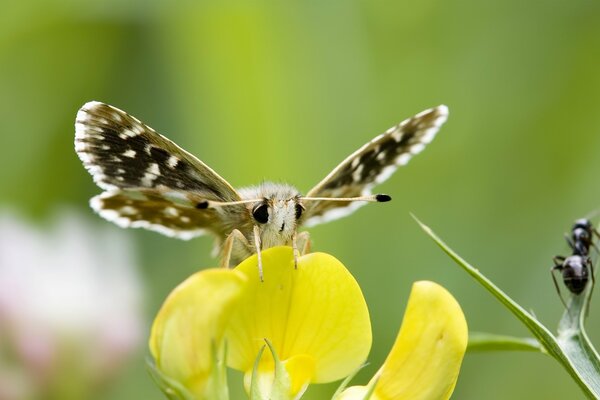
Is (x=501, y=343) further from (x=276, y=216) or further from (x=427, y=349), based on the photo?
(x=276, y=216)

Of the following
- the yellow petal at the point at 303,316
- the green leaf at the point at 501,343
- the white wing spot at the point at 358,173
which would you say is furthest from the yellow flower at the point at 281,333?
the white wing spot at the point at 358,173

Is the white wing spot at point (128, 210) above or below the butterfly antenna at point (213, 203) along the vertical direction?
below

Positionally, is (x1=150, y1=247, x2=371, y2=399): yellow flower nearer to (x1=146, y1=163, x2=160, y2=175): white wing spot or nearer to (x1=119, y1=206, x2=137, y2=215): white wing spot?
(x1=146, y1=163, x2=160, y2=175): white wing spot

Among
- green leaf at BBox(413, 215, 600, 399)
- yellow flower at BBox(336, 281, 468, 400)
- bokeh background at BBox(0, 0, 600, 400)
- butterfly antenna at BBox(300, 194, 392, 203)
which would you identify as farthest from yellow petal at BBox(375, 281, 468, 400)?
bokeh background at BBox(0, 0, 600, 400)

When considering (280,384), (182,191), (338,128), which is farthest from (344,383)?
(338,128)

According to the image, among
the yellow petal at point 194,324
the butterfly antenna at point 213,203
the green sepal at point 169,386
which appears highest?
the butterfly antenna at point 213,203

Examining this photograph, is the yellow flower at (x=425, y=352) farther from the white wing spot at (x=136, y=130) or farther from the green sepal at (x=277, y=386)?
the white wing spot at (x=136, y=130)

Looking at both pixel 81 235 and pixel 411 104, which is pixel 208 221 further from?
pixel 411 104
